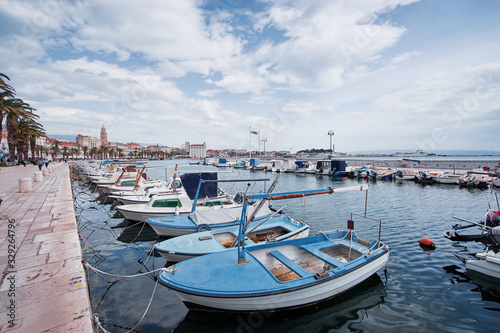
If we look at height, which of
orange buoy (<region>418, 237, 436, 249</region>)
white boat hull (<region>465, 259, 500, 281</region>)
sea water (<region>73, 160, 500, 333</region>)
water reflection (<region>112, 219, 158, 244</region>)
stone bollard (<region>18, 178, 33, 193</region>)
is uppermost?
stone bollard (<region>18, 178, 33, 193</region>)

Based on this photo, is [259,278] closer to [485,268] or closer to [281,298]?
[281,298]

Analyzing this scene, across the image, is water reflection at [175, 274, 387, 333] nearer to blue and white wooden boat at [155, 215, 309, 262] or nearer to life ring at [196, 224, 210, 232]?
blue and white wooden boat at [155, 215, 309, 262]

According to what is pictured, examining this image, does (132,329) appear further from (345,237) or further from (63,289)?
(345,237)

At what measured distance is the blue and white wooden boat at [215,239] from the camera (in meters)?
8.80

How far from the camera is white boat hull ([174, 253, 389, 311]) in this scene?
6.00 metres

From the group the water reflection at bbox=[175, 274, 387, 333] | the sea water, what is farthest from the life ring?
the water reflection at bbox=[175, 274, 387, 333]

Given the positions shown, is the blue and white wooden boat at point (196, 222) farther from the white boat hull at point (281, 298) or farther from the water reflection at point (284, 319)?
the white boat hull at point (281, 298)

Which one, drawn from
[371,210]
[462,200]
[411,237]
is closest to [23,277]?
[411,237]

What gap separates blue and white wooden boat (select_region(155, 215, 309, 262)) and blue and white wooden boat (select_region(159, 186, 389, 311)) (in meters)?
1.35

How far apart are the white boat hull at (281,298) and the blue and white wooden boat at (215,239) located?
2.45 metres

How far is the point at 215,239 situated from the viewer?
9.73 metres

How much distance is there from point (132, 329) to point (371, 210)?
67.1ft

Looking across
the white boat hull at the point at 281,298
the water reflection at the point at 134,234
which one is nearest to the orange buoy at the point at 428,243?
the white boat hull at the point at 281,298

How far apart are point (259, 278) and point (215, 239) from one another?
3.77 metres
